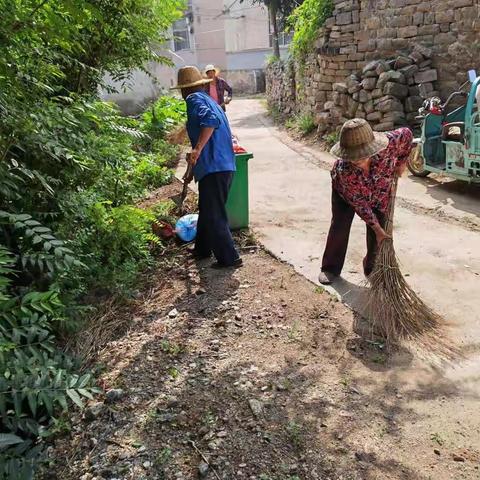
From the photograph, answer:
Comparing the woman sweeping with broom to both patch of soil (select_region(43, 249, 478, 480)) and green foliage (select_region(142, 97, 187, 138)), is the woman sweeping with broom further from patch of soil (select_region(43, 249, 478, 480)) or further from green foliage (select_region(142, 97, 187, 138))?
green foliage (select_region(142, 97, 187, 138))

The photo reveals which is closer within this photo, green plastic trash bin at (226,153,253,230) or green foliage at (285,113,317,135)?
green plastic trash bin at (226,153,253,230)

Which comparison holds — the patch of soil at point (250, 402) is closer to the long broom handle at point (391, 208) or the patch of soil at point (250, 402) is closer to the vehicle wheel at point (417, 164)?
the long broom handle at point (391, 208)

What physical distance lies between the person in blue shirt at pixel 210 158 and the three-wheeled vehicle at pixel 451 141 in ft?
10.8

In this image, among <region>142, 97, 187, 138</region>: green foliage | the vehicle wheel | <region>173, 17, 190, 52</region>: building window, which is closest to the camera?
the vehicle wheel

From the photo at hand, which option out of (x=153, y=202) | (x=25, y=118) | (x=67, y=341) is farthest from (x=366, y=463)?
(x=153, y=202)

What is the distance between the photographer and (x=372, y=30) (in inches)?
359

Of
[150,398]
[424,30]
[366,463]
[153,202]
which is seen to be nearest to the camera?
[366,463]

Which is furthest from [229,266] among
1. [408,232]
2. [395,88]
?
[395,88]

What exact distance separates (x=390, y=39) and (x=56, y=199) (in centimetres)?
787

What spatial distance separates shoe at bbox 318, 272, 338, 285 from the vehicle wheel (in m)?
3.81

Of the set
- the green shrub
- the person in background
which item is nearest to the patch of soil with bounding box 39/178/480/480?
the person in background

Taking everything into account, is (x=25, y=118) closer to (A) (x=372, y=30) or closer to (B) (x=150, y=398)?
(B) (x=150, y=398)

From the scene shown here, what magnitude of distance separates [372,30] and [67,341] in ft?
27.8

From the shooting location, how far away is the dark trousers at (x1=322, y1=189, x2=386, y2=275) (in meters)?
3.68
